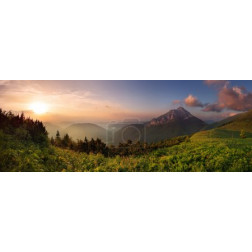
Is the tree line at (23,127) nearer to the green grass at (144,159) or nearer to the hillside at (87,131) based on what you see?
the green grass at (144,159)

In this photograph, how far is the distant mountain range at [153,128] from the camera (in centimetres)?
697

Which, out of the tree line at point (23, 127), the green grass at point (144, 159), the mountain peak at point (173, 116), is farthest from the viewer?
the mountain peak at point (173, 116)

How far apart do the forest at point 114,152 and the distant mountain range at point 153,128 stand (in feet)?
0.44

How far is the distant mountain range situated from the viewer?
6973 millimetres

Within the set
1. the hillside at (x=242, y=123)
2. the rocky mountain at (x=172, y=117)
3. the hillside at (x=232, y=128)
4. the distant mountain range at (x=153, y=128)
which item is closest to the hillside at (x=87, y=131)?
the distant mountain range at (x=153, y=128)

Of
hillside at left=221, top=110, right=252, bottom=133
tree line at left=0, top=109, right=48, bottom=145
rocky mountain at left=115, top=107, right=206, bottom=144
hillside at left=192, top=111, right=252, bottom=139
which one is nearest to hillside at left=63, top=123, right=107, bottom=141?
rocky mountain at left=115, top=107, right=206, bottom=144

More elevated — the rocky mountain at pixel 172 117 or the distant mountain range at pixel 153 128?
the rocky mountain at pixel 172 117

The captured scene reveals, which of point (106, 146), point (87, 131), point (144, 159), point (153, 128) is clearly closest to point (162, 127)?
point (153, 128)

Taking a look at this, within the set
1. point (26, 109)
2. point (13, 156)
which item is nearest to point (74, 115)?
point (26, 109)

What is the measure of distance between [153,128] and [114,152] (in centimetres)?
121

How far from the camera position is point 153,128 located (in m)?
7.01

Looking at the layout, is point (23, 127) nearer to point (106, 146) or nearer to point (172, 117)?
point (106, 146)

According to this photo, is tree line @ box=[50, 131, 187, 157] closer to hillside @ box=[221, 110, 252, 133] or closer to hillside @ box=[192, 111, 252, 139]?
hillside @ box=[192, 111, 252, 139]
